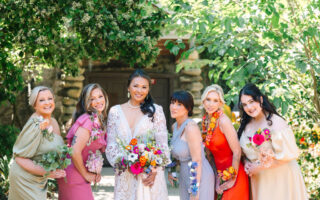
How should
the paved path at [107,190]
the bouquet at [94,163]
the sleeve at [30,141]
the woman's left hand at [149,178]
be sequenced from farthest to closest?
the paved path at [107,190] → the bouquet at [94,163] → the woman's left hand at [149,178] → the sleeve at [30,141]

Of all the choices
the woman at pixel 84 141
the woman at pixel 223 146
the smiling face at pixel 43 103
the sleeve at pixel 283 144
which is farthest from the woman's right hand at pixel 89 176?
the sleeve at pixel 283 144

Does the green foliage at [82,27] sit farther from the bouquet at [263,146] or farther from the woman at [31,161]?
the bouquet at [263,146]

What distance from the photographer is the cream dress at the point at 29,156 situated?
3.49 m

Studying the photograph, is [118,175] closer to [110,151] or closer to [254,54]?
[110,151]

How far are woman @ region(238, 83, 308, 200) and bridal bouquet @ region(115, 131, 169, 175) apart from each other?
927 millimetres

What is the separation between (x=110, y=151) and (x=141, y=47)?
Answer: 1801mm

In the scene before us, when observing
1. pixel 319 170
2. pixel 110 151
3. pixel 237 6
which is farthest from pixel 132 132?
pixel 319 170

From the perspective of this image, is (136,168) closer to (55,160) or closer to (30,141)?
(55,160)

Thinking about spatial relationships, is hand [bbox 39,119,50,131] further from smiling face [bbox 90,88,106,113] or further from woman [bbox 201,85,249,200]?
woman [bbox 201,85,249,200]

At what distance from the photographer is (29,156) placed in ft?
11.4

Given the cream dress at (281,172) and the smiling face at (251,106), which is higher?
the smiling face at (251,106)

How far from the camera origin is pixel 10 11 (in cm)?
477

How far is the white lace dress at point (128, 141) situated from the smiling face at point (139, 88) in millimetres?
213

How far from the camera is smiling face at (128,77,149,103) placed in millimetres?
3746
